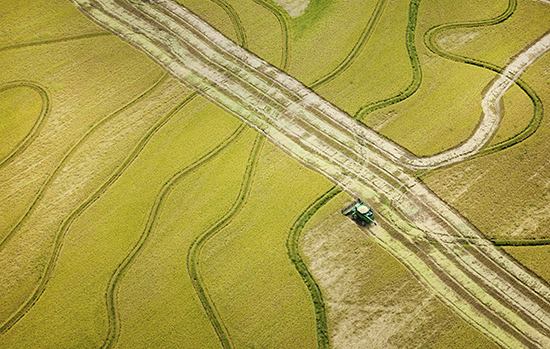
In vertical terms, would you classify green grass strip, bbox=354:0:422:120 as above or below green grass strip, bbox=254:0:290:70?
below

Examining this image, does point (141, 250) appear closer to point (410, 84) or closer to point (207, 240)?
point (207, 240)

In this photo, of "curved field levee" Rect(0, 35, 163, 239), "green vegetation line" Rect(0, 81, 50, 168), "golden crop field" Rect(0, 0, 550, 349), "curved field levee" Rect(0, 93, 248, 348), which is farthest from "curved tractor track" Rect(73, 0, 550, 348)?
"green vegetation line" Rect(0, 81, 50, 168)

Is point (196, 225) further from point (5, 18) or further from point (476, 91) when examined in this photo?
point (5, 18)

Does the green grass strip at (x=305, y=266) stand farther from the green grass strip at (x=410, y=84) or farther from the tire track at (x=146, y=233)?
the tire track at (x=146, y=233)

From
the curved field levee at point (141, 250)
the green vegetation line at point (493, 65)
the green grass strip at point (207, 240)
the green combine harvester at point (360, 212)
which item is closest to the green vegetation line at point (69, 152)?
the curved field levee at point (141, 250)

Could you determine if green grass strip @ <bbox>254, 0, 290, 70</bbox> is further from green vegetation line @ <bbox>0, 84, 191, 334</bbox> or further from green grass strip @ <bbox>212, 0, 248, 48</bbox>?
green vegetation line @ <bbox>0, 84, 191, 334</bbox>

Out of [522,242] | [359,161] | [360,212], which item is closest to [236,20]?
[359,161]
